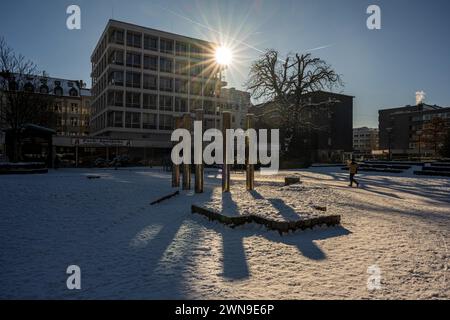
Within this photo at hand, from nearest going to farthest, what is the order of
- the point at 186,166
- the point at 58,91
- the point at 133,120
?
the point at 186,166, the point at 133,120, the point at 58,91

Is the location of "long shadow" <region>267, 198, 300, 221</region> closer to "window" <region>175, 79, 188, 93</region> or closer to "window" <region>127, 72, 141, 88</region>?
"window" <region>127, 72, 141, 88</region>

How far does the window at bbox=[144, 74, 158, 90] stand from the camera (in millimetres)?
49156

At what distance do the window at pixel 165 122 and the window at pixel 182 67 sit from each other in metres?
8.73

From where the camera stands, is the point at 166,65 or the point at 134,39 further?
the point at 166,65

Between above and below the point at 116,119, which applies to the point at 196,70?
above

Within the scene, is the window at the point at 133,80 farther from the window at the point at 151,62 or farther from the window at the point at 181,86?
the window at the point at 181,86

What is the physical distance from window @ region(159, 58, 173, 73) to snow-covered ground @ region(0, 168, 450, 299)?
4547 centimetres

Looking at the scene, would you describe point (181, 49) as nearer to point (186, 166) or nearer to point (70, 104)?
point (70, 104)

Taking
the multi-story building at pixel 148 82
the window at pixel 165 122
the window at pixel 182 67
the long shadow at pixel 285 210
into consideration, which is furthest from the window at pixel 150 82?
the long shadow at pixel 285 210

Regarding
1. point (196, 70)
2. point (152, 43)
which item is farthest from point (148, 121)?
point (196, 70)

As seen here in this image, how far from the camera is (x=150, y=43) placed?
50.1 m

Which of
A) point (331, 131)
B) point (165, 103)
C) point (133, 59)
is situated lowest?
point (331, 131)

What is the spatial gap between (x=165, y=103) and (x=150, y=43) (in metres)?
10.7
